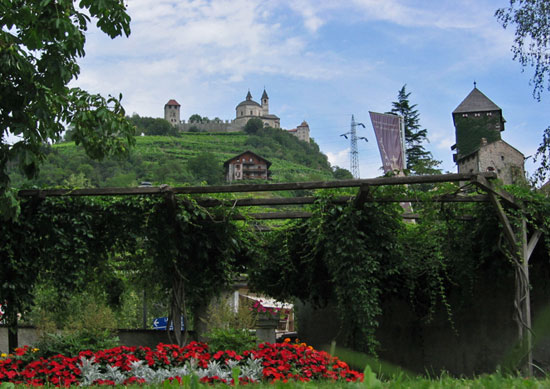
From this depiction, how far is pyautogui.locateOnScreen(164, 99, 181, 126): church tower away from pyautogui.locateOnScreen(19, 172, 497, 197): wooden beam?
115285 millimetres

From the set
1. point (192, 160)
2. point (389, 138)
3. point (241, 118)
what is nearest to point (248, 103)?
point (241, 118)

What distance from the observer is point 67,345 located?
723 cm

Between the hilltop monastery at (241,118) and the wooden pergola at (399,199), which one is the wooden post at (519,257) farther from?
the hilltop monastery at (241,118)

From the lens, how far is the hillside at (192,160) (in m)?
58.7

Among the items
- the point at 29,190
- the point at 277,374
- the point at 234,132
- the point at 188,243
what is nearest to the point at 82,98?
the point at 29,190

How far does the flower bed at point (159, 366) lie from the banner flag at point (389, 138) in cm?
612

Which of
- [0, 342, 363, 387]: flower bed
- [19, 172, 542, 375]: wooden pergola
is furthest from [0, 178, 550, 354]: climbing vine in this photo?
[0, 342, 363, 387]: flower bed

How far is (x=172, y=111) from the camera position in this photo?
122m

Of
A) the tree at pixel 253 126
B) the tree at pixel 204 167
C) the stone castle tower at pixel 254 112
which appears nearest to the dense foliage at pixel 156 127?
the tree at pixel 253 126

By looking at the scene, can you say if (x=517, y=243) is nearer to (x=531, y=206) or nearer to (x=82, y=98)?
(x=531, y=206)

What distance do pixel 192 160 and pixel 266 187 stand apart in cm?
7074

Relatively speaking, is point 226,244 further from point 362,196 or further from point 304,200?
point 362,196

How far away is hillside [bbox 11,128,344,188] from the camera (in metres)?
58.7

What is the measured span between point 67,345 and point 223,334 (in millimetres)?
1981
